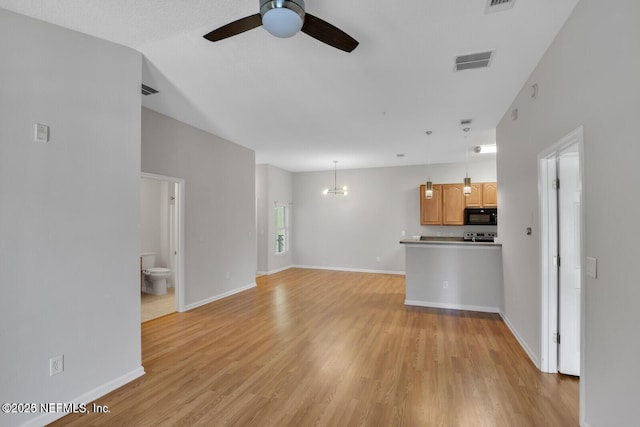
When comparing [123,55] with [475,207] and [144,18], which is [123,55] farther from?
[475,207]

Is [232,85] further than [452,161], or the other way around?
[452,161]

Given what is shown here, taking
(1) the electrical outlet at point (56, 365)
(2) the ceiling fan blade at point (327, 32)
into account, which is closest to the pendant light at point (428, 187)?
(2) the ceiling fan blade at point (327, 32)

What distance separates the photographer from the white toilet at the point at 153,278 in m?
5.64

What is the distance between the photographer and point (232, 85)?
3.34 m

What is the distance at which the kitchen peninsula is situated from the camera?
4652 millimetres

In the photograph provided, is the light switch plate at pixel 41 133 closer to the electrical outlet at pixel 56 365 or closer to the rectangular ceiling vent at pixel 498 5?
the electrical outlet at pixel 56 365

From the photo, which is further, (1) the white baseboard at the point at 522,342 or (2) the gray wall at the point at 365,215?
(2) the gray wall at the point at 365,215

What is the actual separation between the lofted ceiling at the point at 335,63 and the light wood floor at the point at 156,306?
302 cm

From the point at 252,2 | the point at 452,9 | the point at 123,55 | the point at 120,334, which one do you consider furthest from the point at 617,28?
the point at 120,334

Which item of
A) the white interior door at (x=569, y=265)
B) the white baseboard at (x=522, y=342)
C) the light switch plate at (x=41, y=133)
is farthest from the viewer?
the white baseboard at (x=522, y=342)

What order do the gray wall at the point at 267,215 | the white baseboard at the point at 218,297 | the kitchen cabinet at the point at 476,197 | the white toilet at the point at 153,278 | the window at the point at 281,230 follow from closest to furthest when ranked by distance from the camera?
the white baseboard at the point at 218,297, the white toilet at the point at 153,278, the kitchen cabinet at the point at 476,197, the gray wall at the point at 267,215, the window at the point at 281,230

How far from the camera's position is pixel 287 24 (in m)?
1.76

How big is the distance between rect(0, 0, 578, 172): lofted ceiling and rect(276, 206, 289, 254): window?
373 cm

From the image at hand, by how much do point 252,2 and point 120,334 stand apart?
294 centimetres
